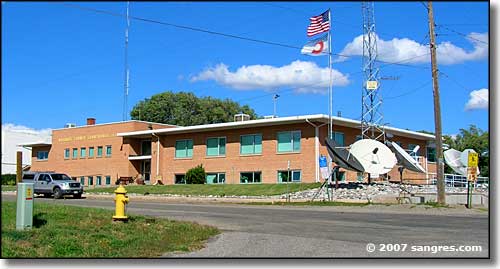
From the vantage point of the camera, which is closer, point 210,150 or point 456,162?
point 456,162

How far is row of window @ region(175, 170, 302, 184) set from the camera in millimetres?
41091

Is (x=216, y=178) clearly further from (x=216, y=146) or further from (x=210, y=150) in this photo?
(x=216, y=146)

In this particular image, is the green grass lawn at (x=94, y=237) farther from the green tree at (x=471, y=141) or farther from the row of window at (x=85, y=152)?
the green tree at (x=471, y=141)

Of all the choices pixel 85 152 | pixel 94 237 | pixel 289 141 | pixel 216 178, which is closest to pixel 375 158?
pixel 289 141

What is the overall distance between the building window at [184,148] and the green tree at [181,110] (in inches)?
1327

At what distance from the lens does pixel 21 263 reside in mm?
9094

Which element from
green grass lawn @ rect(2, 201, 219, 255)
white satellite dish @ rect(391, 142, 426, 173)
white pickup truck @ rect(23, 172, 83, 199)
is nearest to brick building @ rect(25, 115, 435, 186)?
white satellite dish @ rect(391, 142, 426, 173)

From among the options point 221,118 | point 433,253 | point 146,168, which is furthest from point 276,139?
point 221,118

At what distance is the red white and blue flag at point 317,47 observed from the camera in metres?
31.1

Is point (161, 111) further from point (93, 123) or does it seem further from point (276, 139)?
point (276, 139)

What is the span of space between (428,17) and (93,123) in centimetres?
3765

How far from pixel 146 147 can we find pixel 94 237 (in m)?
41.3

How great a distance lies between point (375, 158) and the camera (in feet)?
112

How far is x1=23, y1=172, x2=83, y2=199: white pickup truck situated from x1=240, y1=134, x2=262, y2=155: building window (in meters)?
11.7
